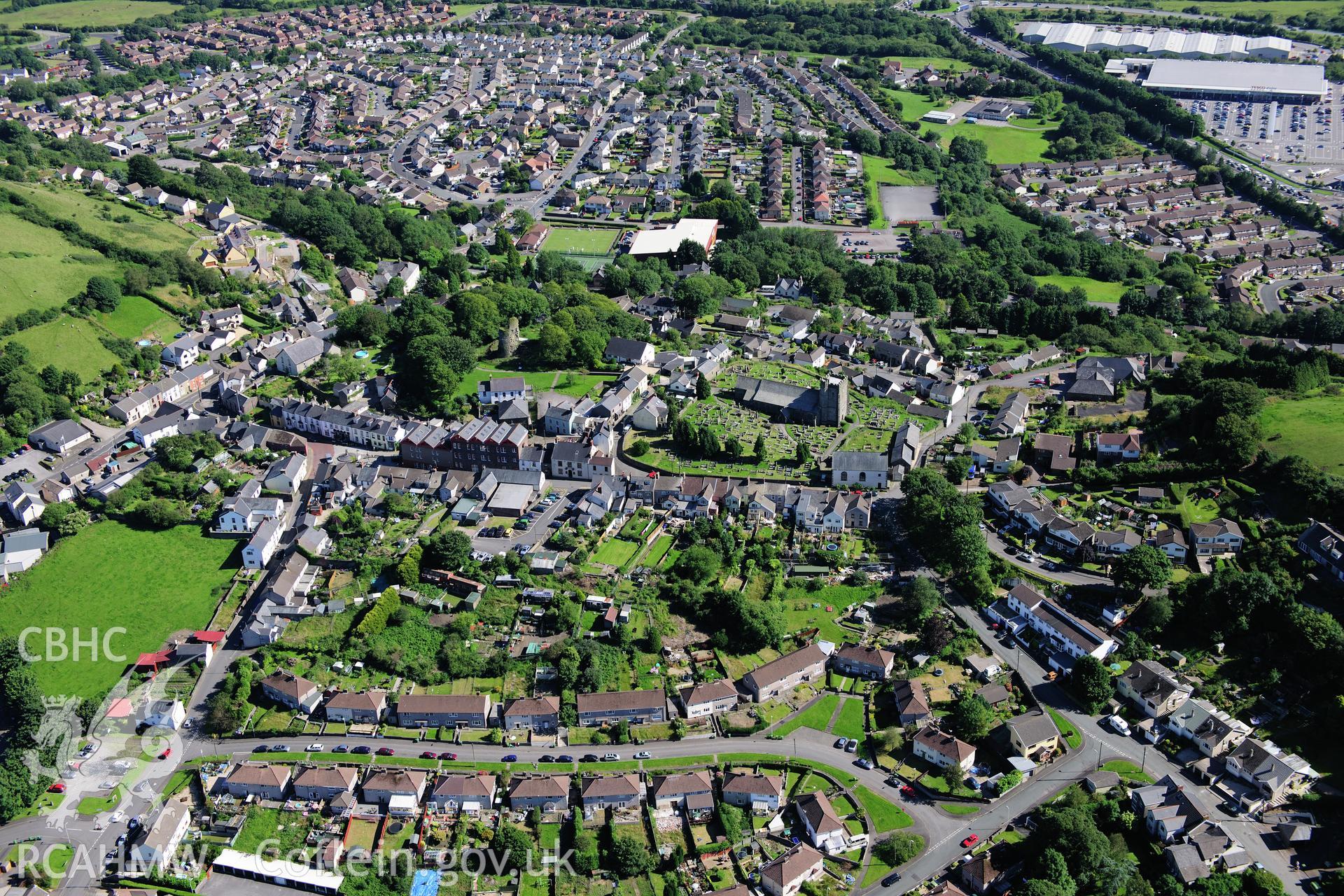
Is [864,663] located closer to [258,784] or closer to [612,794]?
[612,794]

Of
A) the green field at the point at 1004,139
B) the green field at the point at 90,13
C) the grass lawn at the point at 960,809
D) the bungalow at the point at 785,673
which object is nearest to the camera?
the grass lawn at the point at 960,809

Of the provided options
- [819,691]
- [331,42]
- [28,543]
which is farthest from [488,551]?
[331,42]

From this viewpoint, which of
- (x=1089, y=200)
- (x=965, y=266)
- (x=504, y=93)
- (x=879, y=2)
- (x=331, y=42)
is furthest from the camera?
(x=879, y=2)

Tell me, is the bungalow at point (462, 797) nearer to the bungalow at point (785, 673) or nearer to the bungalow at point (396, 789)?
the bungalow at point (396, 789)

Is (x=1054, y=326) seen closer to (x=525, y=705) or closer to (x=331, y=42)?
(x=525, y=705)

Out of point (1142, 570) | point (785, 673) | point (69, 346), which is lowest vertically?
point (785, 673)

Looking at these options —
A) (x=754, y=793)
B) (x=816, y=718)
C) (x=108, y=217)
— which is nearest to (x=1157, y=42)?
(x=108, y=217)

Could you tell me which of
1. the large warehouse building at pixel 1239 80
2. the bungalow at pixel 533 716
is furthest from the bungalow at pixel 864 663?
the large warehouse building at pixel 1239 80
